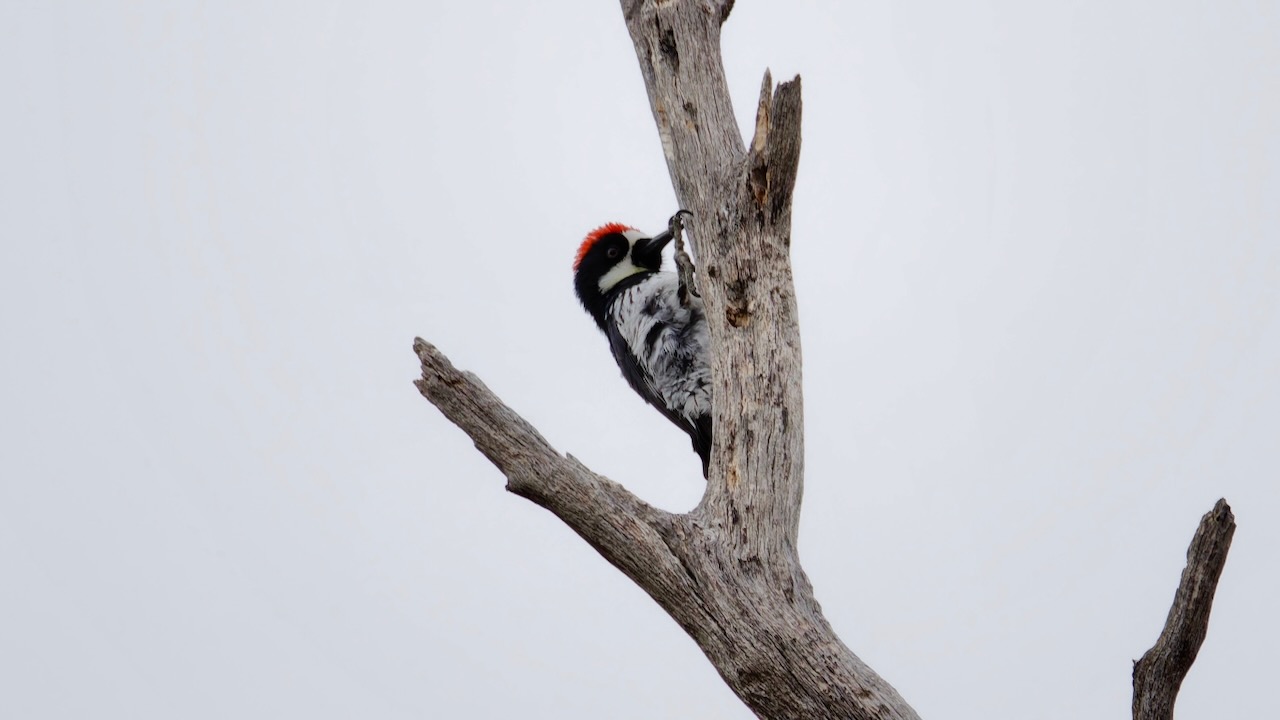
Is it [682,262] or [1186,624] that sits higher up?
[682,262]

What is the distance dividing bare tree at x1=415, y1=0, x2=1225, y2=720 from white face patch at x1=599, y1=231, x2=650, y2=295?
5.47ft

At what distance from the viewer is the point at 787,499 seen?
11.0ft

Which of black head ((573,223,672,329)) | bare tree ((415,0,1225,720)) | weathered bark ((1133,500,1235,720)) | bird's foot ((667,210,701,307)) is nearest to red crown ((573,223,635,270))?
black head ((573,223,672,329))

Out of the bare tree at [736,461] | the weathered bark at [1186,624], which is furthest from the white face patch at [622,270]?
the weathered bark at [1186,624]

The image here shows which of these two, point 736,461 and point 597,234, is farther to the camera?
point 597,234

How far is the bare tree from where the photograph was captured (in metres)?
3.05

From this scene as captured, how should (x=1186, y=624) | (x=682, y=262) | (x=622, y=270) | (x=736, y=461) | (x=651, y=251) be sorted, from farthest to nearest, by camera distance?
(x=622, y=270)
(x=651, y=251)
(x=682, y=262)
(x=736, y=461)
(x=1186, y=624)

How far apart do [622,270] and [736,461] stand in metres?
2.39

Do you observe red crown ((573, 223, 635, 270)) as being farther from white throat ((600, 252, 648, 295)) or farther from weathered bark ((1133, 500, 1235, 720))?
weathered bark ((1133, 500, 1235, 720))

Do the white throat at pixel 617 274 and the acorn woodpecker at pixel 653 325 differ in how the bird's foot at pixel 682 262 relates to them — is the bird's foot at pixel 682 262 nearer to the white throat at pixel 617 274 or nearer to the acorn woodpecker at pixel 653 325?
the acorn woodpecker at pixel 653 325

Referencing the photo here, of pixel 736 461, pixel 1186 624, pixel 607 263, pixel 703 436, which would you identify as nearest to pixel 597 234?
pixel 607 263

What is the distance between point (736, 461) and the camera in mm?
3406

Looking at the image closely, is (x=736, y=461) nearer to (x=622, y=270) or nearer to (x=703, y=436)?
(x=703, y=436)

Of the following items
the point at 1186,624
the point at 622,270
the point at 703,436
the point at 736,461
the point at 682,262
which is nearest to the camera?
the point at 1186,624
